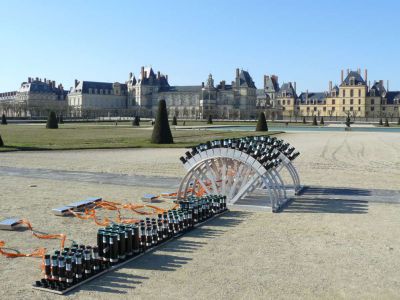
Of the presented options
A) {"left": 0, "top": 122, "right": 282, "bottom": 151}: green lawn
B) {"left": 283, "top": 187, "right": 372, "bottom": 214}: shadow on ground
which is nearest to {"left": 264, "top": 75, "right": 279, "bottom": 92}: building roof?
{"left": 0, "top": 122, "right": 282, "bottom": 151}: green lawn

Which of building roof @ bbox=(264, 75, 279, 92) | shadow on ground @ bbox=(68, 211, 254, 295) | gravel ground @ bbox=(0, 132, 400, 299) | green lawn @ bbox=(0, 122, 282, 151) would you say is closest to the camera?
gravel ground @ bbox=(0, 132, 400, 299)

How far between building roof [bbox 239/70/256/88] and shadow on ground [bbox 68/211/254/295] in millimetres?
92973

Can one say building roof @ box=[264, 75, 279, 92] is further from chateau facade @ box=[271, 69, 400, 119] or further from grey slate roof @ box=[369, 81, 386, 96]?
grey slate roof @ box=[369, 81, 386, 96]

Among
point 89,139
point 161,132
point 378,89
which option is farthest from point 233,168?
point 378,89

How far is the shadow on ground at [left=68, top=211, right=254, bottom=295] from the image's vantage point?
4.33 m

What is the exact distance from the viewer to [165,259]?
16.7ft

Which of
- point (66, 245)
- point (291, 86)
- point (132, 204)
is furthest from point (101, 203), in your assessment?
point (291, 86)

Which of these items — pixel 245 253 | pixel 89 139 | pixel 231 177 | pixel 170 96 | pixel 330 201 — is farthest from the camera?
pixel 170 96

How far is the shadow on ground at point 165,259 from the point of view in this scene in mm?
4332

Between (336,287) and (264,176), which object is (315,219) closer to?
(264,176)

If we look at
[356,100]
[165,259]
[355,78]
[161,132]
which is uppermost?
[355,78]

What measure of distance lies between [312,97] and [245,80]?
14824 mm

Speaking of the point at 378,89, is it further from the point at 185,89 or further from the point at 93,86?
the point at 93,86

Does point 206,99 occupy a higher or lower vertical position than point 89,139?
higher
